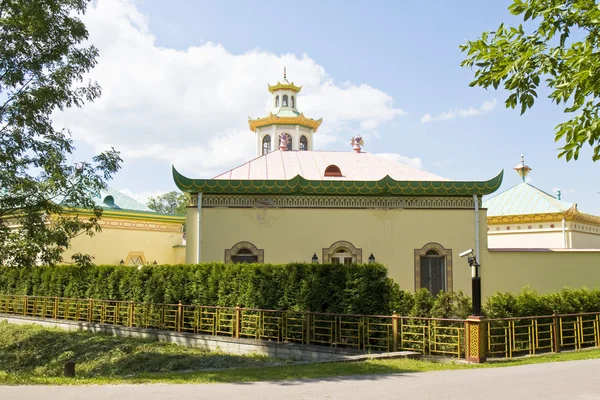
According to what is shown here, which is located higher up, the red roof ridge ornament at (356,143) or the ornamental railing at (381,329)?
the red roof ridge ornament at (356,143)

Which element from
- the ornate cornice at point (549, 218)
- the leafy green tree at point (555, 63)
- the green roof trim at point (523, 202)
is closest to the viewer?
the leafy green tree at point (555, 63)

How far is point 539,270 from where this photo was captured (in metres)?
18.2

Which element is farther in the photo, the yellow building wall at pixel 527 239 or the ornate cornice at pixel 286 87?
the ornate cornice at pixel 286 87

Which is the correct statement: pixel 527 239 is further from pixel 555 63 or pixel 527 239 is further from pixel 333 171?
pixel 555 63

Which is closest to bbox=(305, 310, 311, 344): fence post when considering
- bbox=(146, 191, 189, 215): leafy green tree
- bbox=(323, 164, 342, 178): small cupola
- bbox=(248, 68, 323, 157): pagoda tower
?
bbox=(323, 164, 342, 178): small cupola

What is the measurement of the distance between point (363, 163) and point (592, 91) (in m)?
15.5

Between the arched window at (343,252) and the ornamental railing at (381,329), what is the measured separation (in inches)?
171

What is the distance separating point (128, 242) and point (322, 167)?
10.8 meters

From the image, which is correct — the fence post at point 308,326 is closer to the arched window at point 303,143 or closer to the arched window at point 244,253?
the arched window at point 244,253

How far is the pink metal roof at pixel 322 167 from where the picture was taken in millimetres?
20344

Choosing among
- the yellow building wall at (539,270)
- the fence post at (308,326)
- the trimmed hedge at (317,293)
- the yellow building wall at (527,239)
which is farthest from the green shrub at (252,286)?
the yellow building wall at (527,239)

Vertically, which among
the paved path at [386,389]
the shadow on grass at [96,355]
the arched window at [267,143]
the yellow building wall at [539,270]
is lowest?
the shadow on grass at [96,355]

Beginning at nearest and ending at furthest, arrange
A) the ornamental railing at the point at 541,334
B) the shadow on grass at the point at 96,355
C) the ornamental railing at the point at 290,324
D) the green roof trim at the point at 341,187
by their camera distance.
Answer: the ornamental railing at the point at 541,334
the ornamental railing at the point at 290,324
the shadow on grass at the point at 96,355
the green roof trim at the point at 341,187

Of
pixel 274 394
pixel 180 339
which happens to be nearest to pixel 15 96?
pixel 180 339
